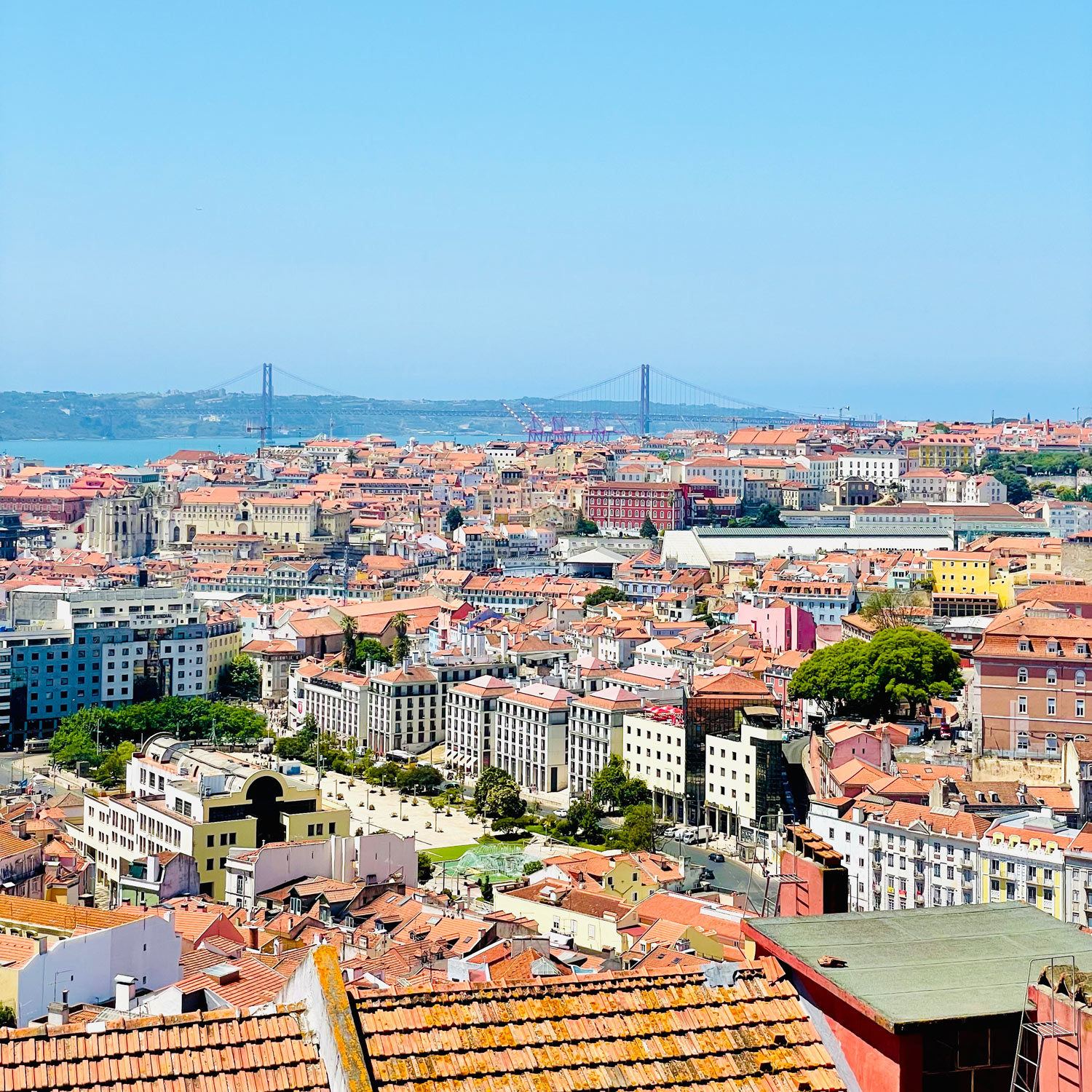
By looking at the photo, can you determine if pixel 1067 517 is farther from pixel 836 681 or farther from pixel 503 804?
pixel 503 804

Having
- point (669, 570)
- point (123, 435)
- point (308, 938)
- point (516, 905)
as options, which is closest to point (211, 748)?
point (516, 905)

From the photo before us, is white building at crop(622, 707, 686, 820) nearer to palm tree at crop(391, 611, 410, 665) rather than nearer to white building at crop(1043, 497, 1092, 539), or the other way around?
palm tree at crop(391, 611, 410, 665)

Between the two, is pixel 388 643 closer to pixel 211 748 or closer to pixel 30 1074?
pixel 211 748

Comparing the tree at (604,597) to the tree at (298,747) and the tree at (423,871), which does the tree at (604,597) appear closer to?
the tree at (298,747)

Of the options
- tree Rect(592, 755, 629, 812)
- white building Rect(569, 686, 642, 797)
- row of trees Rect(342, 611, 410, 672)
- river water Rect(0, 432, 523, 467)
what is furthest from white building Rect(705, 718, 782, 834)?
river water Rect(0, 432, 523, 467)

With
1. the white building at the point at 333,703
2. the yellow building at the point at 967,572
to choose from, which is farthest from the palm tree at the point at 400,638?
the yellow building at the point at 967,572

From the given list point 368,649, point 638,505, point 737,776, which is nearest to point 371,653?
point 368,649
